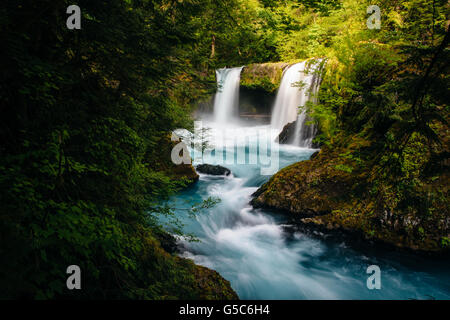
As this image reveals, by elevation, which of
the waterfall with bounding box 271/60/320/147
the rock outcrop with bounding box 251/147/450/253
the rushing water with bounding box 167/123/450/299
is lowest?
the rushing water with bounding box 167/123/450/299

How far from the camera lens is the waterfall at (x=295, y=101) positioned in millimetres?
12570

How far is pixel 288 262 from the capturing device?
18.5 ft

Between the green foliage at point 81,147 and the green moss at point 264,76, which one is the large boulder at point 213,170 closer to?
the green foliage at point 81,147

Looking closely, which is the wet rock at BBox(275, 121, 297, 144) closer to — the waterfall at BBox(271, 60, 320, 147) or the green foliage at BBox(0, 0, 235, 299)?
the waterfall at BBox(271, 60, 320, 147)

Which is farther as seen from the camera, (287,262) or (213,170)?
(213,170)

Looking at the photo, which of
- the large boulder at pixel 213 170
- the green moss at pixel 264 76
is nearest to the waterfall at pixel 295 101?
the green moss at pixel 264 76

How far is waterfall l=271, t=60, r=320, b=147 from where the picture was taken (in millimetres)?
12570

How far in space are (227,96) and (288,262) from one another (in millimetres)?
15850

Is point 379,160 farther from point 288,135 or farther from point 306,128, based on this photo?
point 288,135

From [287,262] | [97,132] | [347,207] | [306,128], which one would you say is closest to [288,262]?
[287,262]

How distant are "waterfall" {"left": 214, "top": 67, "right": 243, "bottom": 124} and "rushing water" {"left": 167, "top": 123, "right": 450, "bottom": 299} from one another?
520 inches

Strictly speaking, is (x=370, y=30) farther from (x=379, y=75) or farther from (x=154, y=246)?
(x=154, y=246)

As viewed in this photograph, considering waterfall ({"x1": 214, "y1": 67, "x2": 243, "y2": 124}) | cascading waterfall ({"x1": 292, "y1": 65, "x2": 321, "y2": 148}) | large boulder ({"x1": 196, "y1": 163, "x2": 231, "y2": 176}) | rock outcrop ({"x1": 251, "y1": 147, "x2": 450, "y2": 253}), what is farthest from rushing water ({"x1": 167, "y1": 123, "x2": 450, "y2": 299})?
waterfall ({"x1": 214, "y1": 67, "x2": 243, "y2": 124})

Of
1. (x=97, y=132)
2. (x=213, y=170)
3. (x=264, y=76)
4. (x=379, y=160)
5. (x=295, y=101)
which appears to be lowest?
(x=213, y=170)
